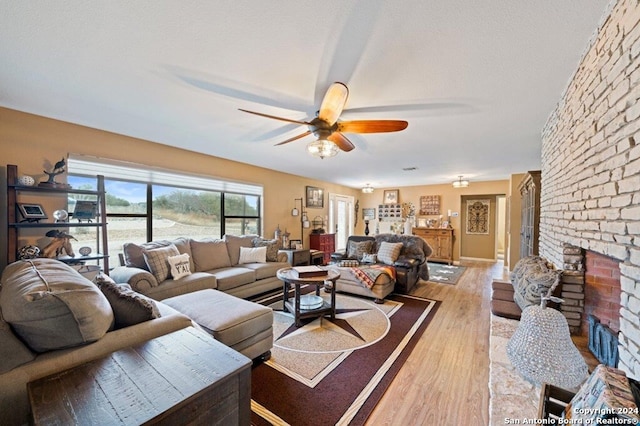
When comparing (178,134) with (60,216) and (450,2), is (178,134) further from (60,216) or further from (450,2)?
(450,2)

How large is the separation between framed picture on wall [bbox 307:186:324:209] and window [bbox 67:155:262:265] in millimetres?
1704

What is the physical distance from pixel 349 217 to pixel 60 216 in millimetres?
6992

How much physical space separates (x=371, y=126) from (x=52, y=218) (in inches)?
144

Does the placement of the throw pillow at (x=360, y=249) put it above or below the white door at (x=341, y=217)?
below

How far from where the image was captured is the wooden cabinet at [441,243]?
6918 mm

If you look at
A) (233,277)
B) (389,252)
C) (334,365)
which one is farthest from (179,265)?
(389,252)

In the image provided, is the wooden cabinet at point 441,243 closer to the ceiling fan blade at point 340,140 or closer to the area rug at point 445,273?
the area rug at point 445,273

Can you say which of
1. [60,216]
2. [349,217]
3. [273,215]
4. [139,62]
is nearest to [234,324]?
[139,62]

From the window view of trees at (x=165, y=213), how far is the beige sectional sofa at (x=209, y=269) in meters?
0.42

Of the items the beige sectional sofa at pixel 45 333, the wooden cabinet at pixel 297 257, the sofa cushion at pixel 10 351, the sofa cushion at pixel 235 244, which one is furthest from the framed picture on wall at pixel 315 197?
the sofa cushion at pixel 10 351

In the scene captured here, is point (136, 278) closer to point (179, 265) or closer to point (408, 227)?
point (179, 265)

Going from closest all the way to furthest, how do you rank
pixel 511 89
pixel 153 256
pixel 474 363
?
pixel 511 89 < pixel 474 363 < pixel 153 256

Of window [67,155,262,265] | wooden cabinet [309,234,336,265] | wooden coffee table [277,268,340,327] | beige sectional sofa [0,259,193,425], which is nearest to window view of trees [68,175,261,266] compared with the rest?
window [67,155,262,265]

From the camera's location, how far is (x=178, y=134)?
10.4ft
